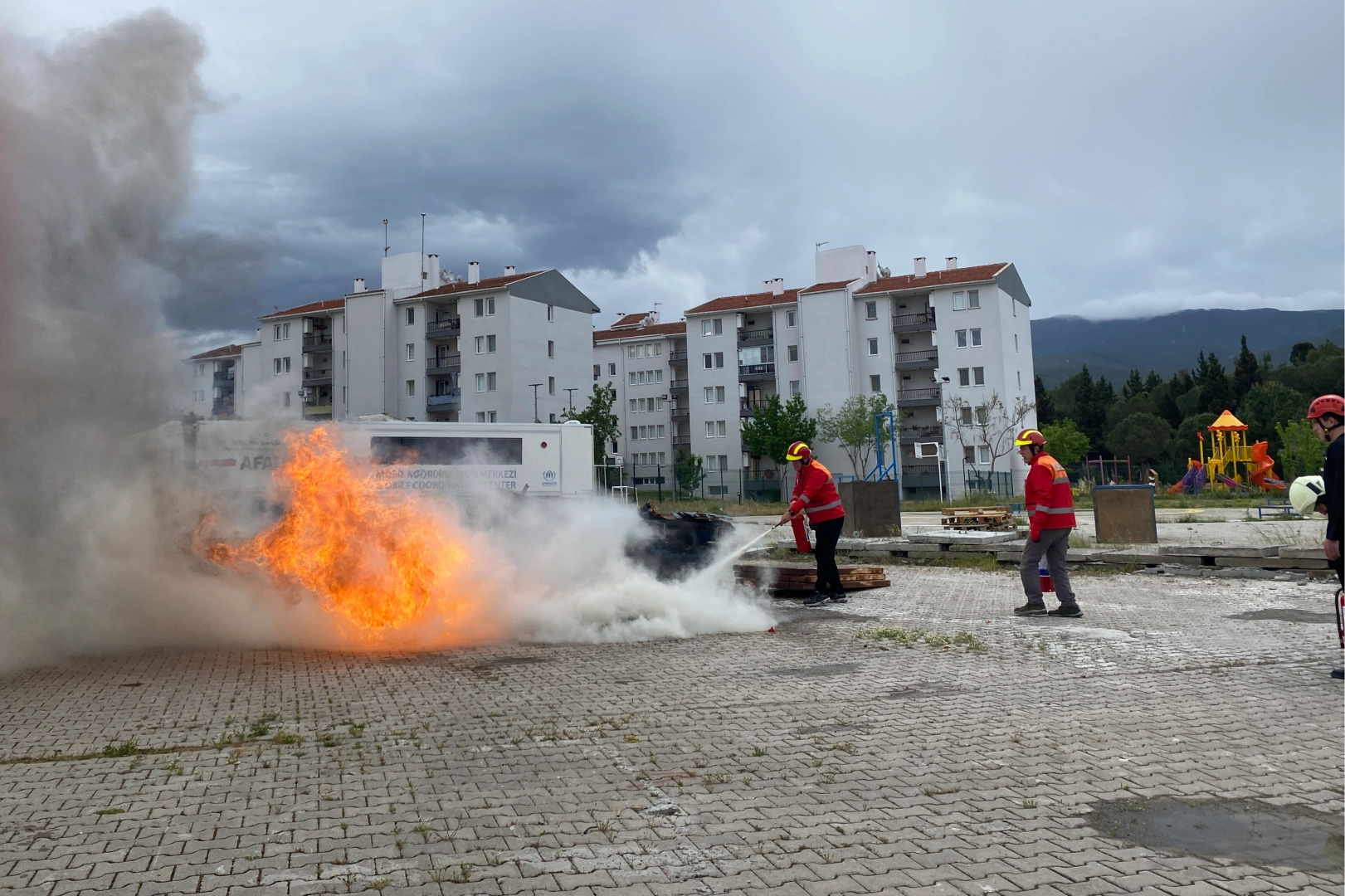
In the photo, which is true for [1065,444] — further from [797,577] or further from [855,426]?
[797,577]

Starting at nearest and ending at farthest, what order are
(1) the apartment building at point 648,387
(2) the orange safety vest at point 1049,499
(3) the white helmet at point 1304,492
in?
(2) the orange safety vest at point 1049,499, (3) the white helmet at point 1304,492, (1) the apartment building at point 648,387

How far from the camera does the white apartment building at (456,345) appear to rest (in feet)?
184

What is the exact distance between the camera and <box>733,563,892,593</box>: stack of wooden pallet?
42.2 feet

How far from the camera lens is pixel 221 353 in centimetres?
1002

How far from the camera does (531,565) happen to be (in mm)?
9898

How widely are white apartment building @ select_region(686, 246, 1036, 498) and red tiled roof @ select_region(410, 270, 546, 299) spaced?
14756 mm

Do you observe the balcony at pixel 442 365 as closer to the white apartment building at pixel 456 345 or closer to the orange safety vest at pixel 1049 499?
the white apartment building at pixel 456 345

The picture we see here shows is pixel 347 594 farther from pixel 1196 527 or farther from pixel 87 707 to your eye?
pixel 1196 527

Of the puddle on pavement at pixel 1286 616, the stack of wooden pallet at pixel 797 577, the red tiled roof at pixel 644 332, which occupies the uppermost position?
the red tiled roof at pixel 644 332

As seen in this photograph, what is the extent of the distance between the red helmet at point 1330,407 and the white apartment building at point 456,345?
5088cm

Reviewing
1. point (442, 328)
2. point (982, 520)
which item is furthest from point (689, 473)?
point (982, 520)

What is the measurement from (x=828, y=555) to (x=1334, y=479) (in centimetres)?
626

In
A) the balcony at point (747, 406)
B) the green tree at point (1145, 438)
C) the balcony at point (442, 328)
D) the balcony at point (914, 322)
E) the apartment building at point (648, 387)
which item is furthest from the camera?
the green tree at point (1145, 438)

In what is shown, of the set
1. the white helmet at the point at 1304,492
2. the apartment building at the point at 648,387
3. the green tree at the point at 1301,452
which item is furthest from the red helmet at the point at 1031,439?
the apartment building at the point at 648,387
